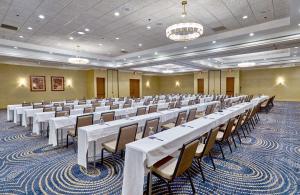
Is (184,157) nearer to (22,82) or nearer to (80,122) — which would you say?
(80,122)

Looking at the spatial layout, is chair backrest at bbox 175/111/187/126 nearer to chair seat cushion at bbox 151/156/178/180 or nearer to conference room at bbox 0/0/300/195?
conference room at bbox 0/0/300/195

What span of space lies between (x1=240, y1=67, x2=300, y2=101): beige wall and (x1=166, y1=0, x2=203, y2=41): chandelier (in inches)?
687

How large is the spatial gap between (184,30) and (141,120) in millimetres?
2897

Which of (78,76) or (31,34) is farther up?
(31,34)

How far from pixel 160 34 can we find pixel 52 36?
17.6ft

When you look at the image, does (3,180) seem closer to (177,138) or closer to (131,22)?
(177,138)

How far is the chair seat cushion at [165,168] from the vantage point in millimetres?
2412

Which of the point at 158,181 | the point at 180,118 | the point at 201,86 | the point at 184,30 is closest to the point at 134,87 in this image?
the point at 201,86

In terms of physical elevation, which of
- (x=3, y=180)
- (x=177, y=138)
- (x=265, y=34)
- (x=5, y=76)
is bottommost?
(x=3, y=180)

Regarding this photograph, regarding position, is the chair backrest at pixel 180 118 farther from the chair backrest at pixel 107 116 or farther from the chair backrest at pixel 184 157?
the chair backrest at pixel 184 157

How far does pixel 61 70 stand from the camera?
1591cm

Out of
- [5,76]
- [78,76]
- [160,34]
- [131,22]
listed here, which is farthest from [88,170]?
[78,76]

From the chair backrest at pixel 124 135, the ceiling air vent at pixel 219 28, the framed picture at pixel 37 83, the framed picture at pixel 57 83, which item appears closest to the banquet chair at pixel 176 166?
the chair backrest at pixel 124 135

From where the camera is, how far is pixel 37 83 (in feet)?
47.8
